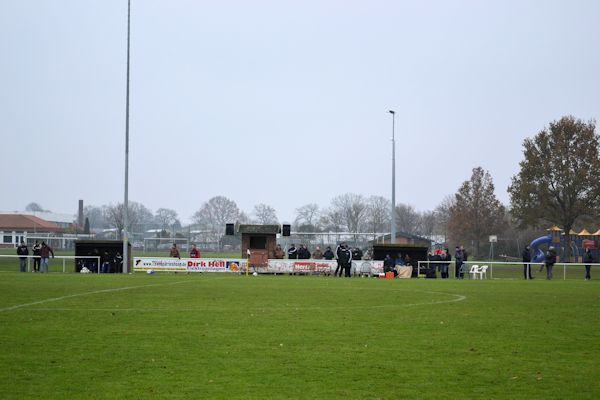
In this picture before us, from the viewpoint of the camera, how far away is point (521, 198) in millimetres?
66312

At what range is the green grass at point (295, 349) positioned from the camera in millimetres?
9672

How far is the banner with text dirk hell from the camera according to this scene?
147ft

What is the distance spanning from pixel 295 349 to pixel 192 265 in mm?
32917

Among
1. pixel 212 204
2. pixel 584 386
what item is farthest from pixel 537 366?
pixel 212 204

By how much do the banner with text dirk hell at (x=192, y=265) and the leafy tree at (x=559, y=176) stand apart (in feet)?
101

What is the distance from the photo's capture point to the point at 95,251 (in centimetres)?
4612

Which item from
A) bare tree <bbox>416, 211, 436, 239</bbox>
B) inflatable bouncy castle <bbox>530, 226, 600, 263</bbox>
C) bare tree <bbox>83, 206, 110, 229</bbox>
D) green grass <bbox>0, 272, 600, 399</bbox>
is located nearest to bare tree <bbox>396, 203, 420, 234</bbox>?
bare tree <bbox>416, 211, 436, 239</bbox>

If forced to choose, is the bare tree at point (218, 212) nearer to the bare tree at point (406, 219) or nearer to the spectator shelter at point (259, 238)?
the bare tree at point (406, 219)

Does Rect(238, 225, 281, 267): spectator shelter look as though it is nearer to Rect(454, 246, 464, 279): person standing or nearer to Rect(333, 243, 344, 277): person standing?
Rect(333, 243, 344, 277): person standing

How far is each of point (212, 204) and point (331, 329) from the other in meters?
126

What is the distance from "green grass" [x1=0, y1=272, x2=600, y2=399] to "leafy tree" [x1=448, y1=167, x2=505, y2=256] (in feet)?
179

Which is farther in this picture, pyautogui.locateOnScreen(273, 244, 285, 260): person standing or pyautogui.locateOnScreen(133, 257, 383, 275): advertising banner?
pyautogui.locateOnScreen(273, 244, 285, 260): person standing

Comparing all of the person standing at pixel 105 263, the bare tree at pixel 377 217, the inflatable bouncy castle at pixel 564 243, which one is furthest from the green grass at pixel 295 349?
the bare tree at pixel 377 217

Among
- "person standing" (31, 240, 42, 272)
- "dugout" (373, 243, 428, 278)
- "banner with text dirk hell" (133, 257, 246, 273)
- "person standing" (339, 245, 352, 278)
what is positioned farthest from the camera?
"dugout" (373, 243, 428, 278)
